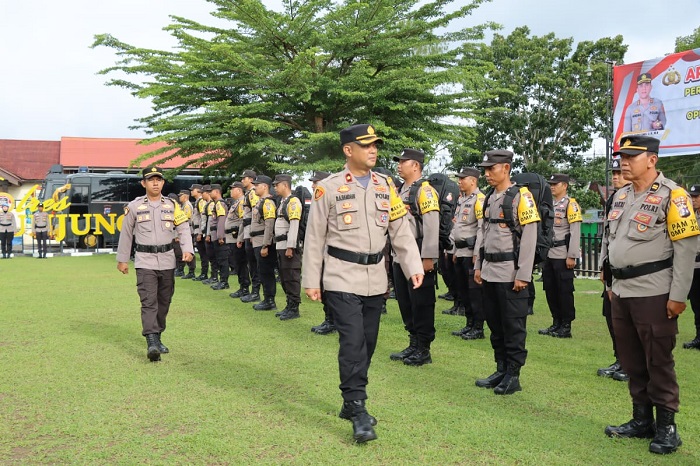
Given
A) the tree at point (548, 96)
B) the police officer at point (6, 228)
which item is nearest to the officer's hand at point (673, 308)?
the police officer at point (6, 228)

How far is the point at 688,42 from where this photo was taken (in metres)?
34.2

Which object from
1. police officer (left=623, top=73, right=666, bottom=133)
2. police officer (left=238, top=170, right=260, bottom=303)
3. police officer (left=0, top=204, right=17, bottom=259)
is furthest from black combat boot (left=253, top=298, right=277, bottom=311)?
police officer (left=0, top=204, right=17, bottom=259)

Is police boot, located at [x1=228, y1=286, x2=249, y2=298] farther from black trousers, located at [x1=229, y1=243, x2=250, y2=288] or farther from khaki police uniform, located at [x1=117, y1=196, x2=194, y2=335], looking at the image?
khaki police uniform, located at [x1=117, y1=196, x2=194, y2=335]

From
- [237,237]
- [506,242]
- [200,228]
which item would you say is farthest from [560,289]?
[200,228]

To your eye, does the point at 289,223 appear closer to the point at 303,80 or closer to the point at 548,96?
the point at 303,80

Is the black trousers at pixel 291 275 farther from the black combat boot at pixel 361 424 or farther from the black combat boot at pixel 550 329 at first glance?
the black combat boot at pixel 361 424

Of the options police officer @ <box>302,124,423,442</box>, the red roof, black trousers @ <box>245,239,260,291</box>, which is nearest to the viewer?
police officer @ <box>302,124,423,442</box>

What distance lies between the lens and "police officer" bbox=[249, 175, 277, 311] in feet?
32.3

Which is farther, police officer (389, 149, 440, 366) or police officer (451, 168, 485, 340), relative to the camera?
police officer (451, 168, 485, 340)

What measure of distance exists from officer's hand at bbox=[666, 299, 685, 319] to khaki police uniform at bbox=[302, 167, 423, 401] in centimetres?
188

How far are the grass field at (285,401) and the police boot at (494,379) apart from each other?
0.12 meters

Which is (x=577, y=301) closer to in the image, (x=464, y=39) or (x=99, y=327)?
(x=99, y=327)

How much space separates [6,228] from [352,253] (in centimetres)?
2013

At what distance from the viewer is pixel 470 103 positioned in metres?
18.4
